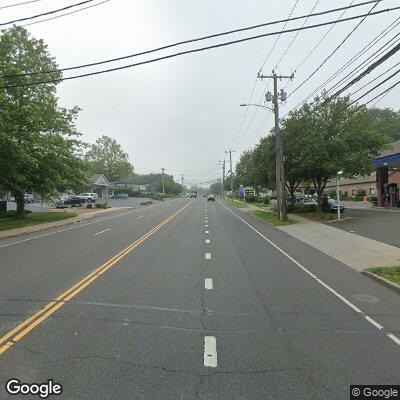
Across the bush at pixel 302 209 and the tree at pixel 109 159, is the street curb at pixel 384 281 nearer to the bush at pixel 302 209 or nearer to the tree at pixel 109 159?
the bush at pixel 302 209

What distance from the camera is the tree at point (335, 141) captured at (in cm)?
3139

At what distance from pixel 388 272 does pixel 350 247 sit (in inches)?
245

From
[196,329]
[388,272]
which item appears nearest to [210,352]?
[196,329]

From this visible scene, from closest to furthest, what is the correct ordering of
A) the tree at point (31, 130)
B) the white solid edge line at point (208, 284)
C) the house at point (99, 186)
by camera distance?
the white solid edge line at point (208, 284)
the tree at point (31, 130)
the house at point (99, 186)

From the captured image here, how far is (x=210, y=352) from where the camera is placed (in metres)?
5.82

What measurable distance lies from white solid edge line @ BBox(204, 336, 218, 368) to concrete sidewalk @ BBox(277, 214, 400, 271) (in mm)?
8142

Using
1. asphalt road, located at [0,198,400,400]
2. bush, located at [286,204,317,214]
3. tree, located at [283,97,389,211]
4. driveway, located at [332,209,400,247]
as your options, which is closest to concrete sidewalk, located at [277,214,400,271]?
driveway, located at [332,209,400,247]

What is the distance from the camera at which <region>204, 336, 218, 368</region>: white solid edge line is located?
17.9 ft

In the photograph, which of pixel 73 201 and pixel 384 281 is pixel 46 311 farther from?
pixel 73 201

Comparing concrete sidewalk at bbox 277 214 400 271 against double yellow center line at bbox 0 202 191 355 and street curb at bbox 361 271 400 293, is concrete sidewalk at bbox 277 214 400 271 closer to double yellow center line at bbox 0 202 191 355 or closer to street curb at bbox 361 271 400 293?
street curb at bbox 361 271 400 293

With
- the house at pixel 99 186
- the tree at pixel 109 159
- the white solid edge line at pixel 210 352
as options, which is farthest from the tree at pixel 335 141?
the tree at pixel 109 159

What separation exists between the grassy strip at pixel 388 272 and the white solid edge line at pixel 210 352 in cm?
624

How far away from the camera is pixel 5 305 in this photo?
819 cm

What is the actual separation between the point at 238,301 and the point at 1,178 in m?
23.3
